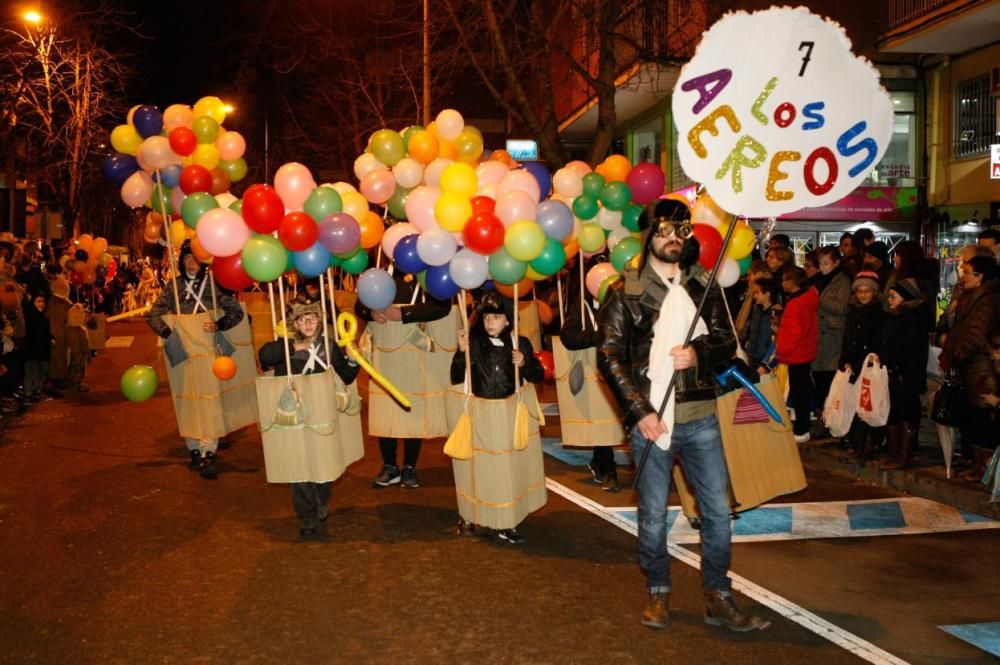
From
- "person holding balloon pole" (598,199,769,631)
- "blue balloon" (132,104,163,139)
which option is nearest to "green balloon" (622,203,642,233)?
"person holding balloon pole" (598,199,769,631)

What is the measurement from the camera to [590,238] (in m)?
8.10

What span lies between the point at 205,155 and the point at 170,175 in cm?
34

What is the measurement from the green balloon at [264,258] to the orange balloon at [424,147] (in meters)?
1.58

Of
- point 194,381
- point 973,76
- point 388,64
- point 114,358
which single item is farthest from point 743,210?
point 388,64

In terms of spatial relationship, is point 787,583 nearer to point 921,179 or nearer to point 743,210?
point 743,210

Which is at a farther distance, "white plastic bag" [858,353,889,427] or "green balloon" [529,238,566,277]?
"white plastic bag" [858,353,889,427]

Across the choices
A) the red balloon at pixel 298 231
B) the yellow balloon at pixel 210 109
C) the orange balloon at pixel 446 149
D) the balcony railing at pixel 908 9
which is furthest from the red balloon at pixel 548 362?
the balcony railing at pixel 908 9

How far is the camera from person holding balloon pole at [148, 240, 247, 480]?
9.23m

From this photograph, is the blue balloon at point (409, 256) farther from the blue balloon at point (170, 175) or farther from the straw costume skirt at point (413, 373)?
the blue balloon at point (170, 175)

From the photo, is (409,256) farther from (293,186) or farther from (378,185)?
(378,185)

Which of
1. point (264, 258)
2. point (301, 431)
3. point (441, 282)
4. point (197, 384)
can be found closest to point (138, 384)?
point (197, 384)

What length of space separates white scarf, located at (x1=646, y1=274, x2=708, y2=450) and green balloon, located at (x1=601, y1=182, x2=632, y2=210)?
2.71 m

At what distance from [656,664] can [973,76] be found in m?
15.3

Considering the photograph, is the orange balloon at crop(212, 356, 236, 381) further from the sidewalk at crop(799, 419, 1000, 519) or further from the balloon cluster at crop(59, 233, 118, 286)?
the balloon cluster at crop(59, 233, 118, 286)
